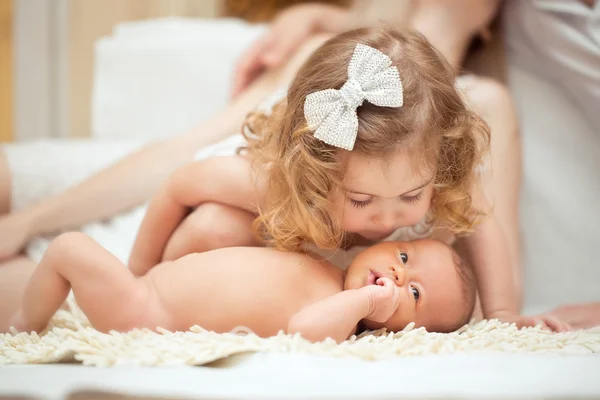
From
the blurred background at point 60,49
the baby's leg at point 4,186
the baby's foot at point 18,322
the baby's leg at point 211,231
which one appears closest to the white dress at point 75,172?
the baby's leg at point 4,186

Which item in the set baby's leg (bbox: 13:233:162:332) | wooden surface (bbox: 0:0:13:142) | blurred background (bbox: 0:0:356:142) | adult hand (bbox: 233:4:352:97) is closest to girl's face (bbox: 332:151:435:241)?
baby's leg (bbox: 13:233:162:332)

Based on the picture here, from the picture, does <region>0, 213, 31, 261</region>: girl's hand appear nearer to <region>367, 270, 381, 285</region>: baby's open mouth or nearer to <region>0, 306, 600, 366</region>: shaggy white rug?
<region>0, 306, 600, 366</region>: shaggy white rug

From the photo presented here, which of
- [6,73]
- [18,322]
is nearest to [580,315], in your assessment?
[18,322]

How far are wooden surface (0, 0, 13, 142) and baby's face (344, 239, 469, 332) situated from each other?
1.96 metres

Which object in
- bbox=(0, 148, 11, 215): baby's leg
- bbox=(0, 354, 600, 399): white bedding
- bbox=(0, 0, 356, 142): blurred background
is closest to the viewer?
bbox=(0, 354, 600, 399): white bedding

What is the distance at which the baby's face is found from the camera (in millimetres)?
1038

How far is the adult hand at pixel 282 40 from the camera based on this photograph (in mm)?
1770

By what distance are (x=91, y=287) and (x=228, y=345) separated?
0.29 meters

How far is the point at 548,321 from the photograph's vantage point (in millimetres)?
1124

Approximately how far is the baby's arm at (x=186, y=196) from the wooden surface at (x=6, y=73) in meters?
1.62

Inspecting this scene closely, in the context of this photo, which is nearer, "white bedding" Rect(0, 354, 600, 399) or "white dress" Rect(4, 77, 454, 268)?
"white bedding" Rect(0, 354, 600, 399)

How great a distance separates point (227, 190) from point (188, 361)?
40 centimetres

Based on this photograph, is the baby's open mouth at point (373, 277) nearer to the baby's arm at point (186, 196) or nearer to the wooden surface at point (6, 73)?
the baby's arm at point (186, 196)

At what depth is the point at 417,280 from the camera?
1061 millimetres
